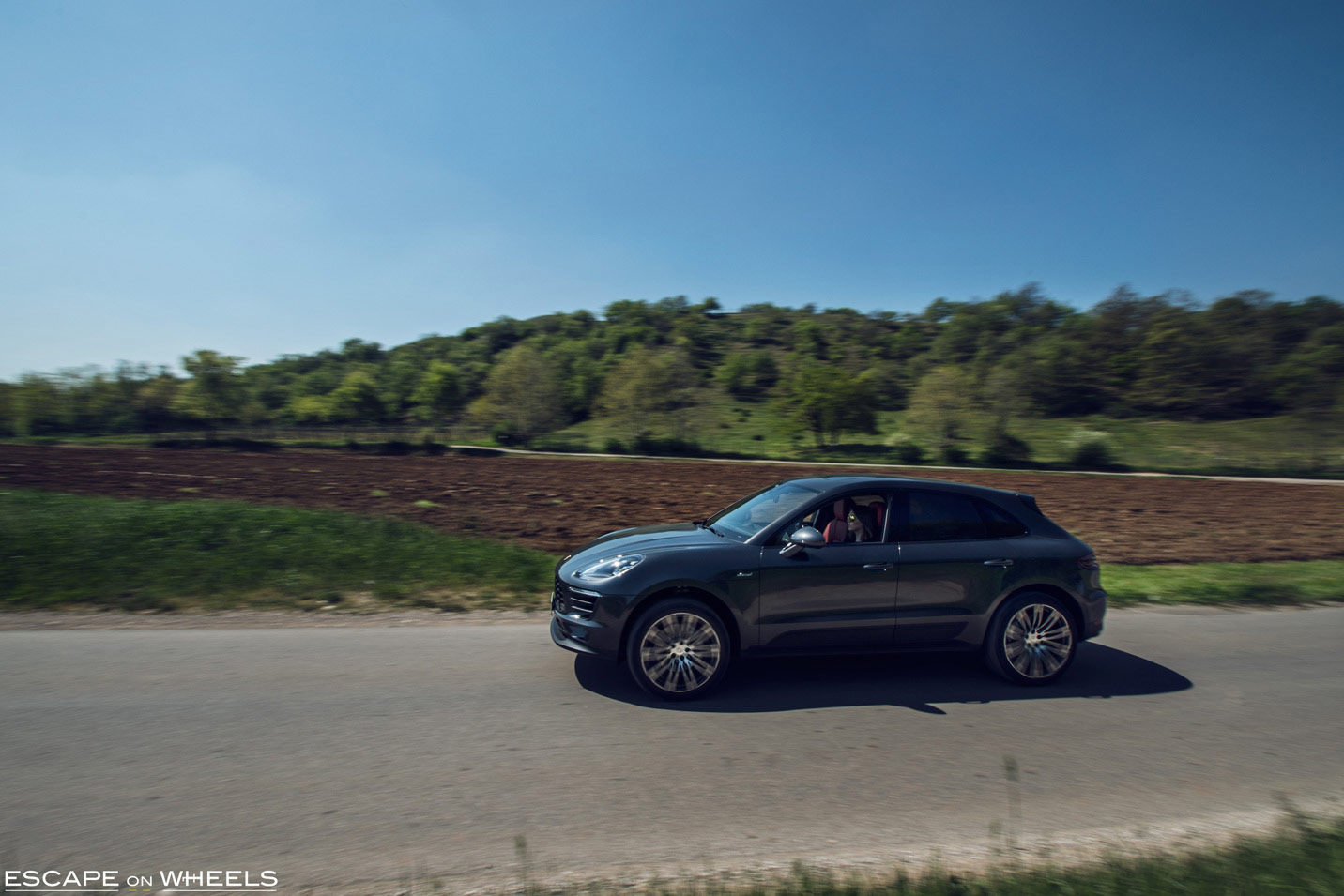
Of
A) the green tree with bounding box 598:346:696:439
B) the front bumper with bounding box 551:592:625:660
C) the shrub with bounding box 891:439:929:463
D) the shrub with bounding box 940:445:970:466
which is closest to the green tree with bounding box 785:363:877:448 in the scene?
the shrub with bounding box 891:439:929:463

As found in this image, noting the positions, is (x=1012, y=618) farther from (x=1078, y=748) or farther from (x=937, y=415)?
(x=937, y=415)

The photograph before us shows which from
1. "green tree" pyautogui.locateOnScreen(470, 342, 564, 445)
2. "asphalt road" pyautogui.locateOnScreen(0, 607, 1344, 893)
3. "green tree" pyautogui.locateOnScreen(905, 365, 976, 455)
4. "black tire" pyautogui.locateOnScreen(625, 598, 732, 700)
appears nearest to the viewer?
"asphalt road" pyautogui.locateOnScreen(0, 607, 1344, 893)

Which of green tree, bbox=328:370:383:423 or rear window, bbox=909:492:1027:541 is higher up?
green tree, bbox=328:370:383:423

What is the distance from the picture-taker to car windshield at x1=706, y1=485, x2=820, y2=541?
235 inches

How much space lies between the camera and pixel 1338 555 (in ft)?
46.2

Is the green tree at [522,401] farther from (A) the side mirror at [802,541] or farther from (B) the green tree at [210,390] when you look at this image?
(A) the side mirror at [802,541]

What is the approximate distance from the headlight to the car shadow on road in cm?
85

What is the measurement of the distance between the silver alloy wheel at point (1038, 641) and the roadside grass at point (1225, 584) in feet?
13.1

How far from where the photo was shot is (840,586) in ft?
18.4

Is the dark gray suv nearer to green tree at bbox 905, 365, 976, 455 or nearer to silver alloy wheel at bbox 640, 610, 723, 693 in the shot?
silver alloy wheel at bbox 640, 610, 723, 693

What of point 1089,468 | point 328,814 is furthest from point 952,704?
point 1089,468

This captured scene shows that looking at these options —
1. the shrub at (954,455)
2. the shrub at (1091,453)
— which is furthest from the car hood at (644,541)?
the shrub at (1091,453)

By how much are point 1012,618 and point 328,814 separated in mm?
4945

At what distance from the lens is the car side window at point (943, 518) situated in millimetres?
5984
